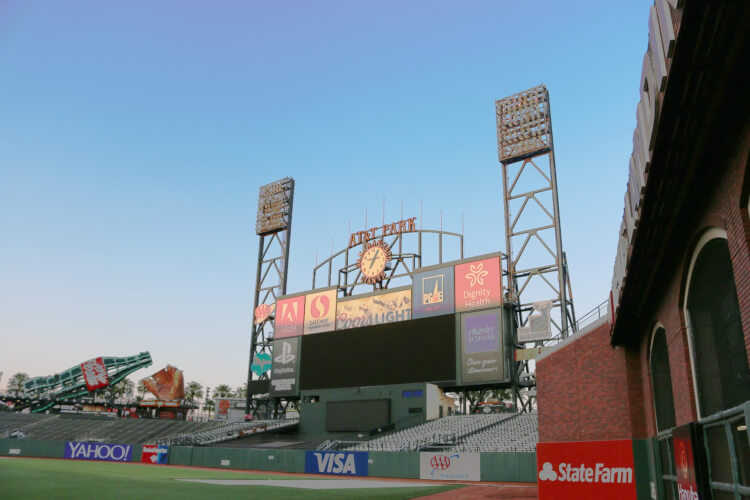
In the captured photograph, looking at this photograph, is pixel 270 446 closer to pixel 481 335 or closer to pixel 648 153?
pixel 481 335

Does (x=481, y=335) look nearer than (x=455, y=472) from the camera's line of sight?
No

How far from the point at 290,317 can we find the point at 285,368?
179 inches

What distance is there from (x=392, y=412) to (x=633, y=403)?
86.7 feet

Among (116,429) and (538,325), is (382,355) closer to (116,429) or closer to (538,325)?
(538,325)

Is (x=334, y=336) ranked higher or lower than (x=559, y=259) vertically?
lower

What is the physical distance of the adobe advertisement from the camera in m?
39.5

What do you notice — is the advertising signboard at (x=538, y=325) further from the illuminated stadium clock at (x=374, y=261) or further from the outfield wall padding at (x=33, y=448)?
the outfield wall padding at (x=33, y=448)

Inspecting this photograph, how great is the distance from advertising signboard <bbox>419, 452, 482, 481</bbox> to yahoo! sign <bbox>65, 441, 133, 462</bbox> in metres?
25.1

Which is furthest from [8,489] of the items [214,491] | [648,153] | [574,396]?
[648,153]

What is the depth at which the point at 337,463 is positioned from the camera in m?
32.8

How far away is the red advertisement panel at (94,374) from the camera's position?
2601 inches

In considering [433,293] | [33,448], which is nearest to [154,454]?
[33,448]

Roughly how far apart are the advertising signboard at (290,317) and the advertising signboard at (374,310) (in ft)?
14.0

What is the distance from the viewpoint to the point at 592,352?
704 inches
